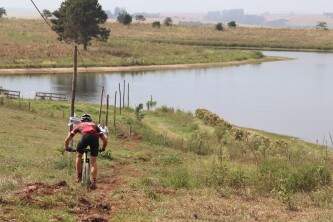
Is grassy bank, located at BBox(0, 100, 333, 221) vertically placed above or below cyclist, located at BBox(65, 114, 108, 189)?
below

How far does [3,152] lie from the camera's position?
21016 mm

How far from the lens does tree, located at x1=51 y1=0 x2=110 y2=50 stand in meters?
90.8

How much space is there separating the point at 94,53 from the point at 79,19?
9608 millimetres

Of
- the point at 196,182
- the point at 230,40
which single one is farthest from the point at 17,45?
the point at 196,182

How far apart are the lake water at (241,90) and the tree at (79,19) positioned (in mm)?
13312

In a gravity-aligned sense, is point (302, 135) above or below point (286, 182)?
below

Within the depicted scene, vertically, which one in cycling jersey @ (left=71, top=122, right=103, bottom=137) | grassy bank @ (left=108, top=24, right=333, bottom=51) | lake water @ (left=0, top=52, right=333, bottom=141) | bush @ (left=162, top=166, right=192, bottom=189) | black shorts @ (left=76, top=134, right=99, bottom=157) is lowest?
lake water @ (left=0, top=52, right=333, bottom=141)

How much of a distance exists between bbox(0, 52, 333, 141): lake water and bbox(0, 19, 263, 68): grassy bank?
7.75 meters

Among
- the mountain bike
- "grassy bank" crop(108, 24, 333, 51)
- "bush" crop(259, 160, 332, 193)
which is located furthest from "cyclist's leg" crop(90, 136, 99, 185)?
"grassy bank" crop(108, 24, 333, 51)

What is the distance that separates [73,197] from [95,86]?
57.8m

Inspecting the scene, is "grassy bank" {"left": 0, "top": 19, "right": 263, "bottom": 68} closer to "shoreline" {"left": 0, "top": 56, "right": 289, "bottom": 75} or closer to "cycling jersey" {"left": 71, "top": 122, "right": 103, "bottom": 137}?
"shoreline" {"left": 0, "top": 56, "right": 289, "bottom": 75}

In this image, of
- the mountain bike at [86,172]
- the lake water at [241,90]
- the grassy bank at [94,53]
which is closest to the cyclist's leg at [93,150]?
the mountain bike at [86,172]

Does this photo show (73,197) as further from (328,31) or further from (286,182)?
(328,31)

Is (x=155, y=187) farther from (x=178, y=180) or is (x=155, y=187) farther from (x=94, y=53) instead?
(x=94, y=53)
